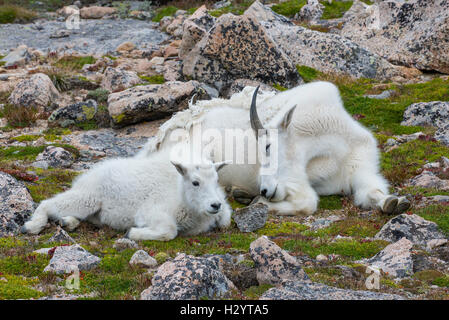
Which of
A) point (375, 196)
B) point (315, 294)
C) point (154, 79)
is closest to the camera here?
point (315, 294)

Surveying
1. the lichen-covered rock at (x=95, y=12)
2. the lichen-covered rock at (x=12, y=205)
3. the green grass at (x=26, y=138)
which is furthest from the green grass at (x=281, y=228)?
the lichen-covered rock at (x=95, y=12)

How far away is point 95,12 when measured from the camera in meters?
32.0

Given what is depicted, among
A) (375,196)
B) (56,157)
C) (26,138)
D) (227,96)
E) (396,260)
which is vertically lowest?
(26,138)

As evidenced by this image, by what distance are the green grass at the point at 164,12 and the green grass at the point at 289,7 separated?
534 cm

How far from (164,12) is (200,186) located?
24178mm

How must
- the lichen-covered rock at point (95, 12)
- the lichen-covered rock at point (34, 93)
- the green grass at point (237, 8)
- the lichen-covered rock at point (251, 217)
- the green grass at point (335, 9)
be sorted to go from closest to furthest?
the lichen-covered rock at point (251, 217), the lichen-covered rock at point (34, 93), the green grass at point (335, 9), the green grass at point (237, 8), the lichen-covered rock at point (95, 12)

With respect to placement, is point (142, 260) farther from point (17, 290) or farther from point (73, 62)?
point (73, 62)

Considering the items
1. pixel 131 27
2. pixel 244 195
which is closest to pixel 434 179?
pixel 244 195

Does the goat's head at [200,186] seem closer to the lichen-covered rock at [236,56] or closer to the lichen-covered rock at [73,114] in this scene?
the lichen-covered rock at [73,114]

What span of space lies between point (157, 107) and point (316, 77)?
5.89m

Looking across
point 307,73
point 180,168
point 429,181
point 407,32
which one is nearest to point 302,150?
point 429,181

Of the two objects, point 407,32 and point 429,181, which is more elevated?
point 407,32

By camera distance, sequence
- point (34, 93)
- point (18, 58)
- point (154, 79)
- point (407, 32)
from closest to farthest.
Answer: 1. point (34, 93)
2. point (154, 79)
3. point (407, 32)
4. point (18, 58)

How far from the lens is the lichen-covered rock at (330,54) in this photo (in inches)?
736
